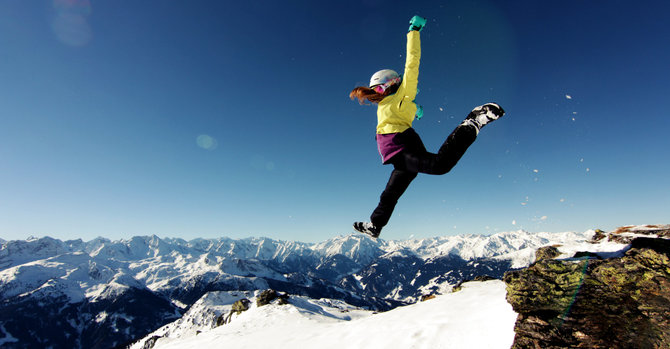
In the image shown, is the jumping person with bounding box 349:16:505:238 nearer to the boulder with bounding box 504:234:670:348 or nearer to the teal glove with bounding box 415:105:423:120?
the teal glove with bounding box 415:105:423:120

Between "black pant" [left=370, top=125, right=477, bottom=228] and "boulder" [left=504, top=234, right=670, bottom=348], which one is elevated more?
"black pant" [left=370, top=125, right=477, bottom=228]

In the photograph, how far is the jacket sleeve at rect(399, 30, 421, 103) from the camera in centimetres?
530

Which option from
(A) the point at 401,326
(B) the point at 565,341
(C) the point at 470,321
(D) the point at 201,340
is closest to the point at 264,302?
(D) the point at 201,340

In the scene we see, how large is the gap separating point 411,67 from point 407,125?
45.9 inches

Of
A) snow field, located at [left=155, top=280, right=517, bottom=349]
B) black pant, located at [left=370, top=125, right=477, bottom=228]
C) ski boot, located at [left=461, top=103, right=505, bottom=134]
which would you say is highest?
ski boot, located at [left=461, top=103, right=505, bottom=134]

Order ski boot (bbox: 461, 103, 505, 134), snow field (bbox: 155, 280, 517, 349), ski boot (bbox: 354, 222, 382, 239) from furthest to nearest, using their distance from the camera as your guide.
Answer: snow field (bbox: 155, 280, 517, 349), ski boot (bbox: 354, 222, 382, 239), ski boot (bbox: 461, 103, 505, 134)

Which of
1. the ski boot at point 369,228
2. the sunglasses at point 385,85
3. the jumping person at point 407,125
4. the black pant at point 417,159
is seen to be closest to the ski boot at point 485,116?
the jumping person at point 407,125

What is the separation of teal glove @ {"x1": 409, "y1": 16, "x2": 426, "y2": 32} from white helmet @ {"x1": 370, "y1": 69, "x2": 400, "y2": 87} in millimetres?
949

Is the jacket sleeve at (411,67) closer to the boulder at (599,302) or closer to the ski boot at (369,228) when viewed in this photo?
the ski boot at (369,228)

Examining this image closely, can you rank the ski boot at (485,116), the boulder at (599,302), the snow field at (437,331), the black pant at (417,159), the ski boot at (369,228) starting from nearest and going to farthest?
the black pant at (417,159) < the ski boot at (485,116) < the boulder at (599,302) < the ski boot at (369,228) < the snow field at (437,331)

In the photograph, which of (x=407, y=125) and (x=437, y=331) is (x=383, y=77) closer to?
(x=407, y=125)

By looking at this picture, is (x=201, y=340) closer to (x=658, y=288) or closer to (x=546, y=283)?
(x=546, y=283)

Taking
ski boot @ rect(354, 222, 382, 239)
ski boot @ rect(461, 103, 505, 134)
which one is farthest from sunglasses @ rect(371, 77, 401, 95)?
ski boot @ rect(354, 222, 382, 239)

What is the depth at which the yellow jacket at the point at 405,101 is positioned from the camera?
5340mm
